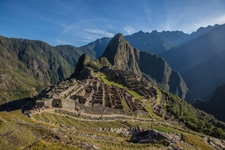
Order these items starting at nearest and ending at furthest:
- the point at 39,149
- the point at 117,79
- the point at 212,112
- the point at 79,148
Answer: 1. the point at 39,149
2. the point at 79,148
3. the point at 117,79
4. the point at 212,112

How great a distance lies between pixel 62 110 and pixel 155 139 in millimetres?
19020

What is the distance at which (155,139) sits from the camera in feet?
40.4

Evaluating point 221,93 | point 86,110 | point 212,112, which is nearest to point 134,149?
point 86,110

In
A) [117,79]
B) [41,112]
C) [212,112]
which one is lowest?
[212,112]

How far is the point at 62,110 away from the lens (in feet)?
81.6

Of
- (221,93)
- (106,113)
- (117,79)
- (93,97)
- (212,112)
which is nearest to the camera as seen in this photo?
(106,113)

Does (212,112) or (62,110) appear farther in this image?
(212,112)

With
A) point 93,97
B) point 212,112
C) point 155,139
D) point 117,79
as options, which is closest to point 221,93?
point 212,112

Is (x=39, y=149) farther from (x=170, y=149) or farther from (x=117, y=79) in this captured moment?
(x=117, y=79)

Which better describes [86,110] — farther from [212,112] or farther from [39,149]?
[212,112]

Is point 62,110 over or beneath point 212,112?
over

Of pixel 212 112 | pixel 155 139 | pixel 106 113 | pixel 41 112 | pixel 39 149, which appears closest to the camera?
pixel 39 149

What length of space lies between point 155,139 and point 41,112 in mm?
18608

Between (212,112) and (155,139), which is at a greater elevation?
(155,139)
